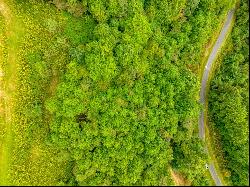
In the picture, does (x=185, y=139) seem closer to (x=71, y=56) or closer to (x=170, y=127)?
(x=170, y=127)

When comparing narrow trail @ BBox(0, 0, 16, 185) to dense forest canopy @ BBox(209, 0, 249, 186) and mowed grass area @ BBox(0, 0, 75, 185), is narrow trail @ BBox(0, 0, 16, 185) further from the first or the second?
dense forest canopy @ BBox(209, 0, 249, 186)

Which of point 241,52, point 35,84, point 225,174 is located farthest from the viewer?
point 241,52

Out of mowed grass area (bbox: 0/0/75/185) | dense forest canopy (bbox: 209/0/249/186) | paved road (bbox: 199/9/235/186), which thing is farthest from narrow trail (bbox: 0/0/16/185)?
dense forest canopy (bbox: 209/0/249/186)

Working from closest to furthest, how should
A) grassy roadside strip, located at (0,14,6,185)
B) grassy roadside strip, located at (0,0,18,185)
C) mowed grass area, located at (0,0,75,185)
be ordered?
grassy roadside strip, located at (0,14,6,185)
grassy roadside strip, located at (0,0,18,185)
mowed grass area, located at (0,0,75,185)

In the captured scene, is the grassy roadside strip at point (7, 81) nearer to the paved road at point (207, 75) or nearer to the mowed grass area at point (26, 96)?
the mowed grass area at point (26, 96)

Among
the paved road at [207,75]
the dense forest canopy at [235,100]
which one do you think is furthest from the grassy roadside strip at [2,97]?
the dense forest canopy at [235,100]

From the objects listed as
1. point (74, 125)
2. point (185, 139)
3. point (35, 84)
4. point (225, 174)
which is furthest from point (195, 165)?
point (35, 84)
